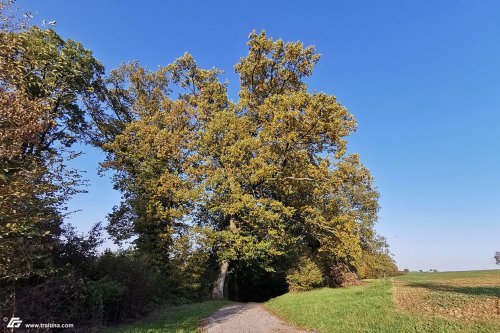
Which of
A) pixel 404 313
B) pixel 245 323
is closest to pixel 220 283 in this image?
pixel 245 323

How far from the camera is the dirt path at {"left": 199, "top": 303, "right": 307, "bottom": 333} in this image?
39.1 ft

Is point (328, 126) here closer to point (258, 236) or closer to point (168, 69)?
point (258, 236)

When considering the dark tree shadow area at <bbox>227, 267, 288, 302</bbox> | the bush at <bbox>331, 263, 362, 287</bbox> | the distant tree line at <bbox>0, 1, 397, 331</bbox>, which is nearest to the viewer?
the distant tree line at <bbox>0, 1, 397, 331</bbox>

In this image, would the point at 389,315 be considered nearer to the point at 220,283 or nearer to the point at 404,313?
the point at 404,313

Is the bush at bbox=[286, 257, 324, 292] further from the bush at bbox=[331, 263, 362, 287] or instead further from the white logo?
the white logo

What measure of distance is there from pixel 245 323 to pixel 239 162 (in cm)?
1266

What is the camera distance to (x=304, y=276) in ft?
80.9

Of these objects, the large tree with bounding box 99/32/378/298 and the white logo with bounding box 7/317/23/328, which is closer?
the white logo with bounding box 7/317/23/328

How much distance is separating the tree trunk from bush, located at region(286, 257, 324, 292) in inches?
193

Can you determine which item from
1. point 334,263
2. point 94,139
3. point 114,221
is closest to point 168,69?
point 94,139

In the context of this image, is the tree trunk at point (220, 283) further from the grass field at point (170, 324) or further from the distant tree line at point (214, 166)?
the grass field at point (170, 324)

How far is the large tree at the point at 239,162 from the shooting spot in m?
22.9

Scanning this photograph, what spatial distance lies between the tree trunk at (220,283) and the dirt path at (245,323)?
29.7ft

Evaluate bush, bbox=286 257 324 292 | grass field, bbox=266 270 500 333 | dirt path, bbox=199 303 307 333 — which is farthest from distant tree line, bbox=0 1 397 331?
grass field, bbox=266 270 500 333
